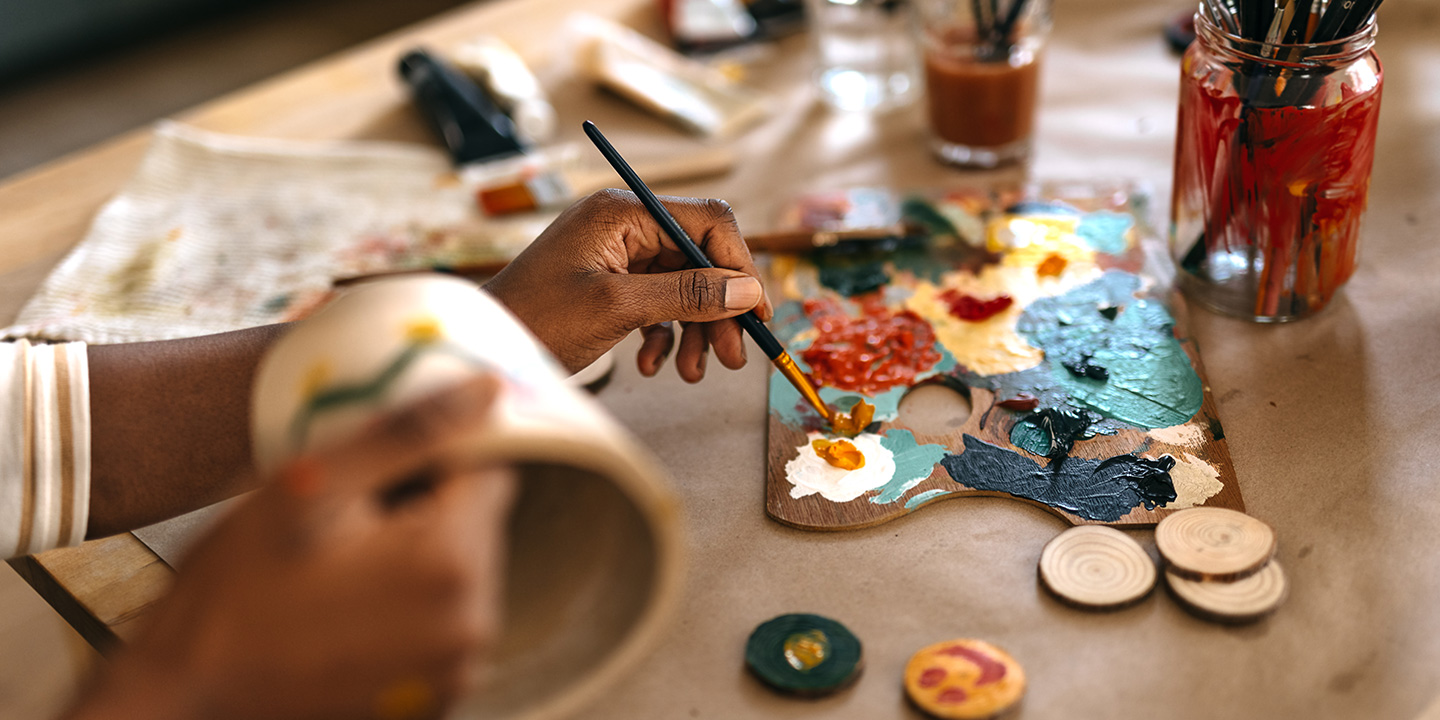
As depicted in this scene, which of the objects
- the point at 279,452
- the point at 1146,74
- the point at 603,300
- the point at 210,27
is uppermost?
the point at 279,452

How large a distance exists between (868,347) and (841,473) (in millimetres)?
170

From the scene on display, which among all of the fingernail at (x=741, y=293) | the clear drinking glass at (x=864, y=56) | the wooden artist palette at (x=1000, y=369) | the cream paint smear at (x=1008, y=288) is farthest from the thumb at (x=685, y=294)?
the clear drinking glass at (x=864, y=56)

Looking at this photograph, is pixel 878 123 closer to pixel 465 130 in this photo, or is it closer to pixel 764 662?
pixel 465 130

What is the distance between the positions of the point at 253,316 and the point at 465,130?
0.39m

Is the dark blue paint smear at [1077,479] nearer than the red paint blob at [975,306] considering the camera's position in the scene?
Yes

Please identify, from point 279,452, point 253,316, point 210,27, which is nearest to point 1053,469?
point 279,452

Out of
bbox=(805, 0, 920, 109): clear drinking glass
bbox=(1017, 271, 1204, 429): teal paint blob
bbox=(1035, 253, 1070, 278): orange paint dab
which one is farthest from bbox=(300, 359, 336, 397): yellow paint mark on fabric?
bbox=(805, 0, 920, 109): clear drinking glass

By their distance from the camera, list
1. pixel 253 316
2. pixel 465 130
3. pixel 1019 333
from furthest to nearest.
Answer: pixel 465 130 < pixel 253 316 < pixel 1019 333

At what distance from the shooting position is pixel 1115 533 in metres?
0.73

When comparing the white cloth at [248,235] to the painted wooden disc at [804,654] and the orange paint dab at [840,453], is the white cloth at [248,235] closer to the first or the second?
the orange paint dab at [840,453]

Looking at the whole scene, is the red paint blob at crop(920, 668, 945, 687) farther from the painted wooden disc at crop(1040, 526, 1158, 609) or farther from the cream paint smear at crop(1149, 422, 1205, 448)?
the cream paint smear at crop(1149, 422, 1205, 448)

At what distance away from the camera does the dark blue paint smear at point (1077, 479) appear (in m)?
0.76

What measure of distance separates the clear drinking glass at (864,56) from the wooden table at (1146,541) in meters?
0.19

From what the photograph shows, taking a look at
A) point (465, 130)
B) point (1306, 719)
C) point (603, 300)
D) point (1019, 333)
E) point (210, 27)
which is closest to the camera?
point (1306, 719)
